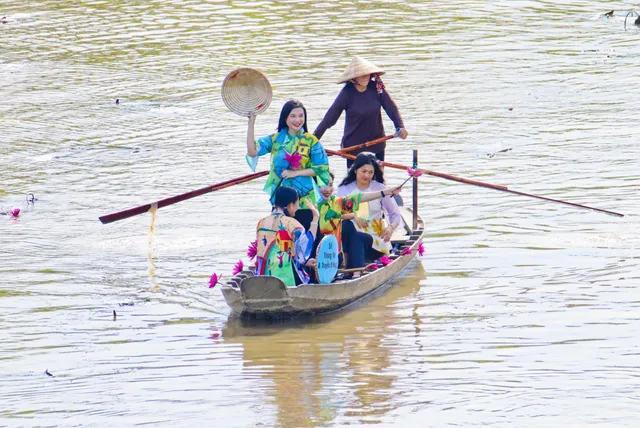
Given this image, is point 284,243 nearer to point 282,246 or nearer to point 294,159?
point 282,246

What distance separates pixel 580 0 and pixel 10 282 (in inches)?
617

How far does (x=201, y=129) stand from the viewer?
16625 millimetres

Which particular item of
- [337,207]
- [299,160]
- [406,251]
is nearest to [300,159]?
[299,160]

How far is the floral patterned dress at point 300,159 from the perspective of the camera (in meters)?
Answer: 9.59

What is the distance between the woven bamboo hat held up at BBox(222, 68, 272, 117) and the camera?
9.78 metres

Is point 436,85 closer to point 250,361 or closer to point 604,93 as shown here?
point 604,93

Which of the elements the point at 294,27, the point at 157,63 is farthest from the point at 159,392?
the point at 294,27

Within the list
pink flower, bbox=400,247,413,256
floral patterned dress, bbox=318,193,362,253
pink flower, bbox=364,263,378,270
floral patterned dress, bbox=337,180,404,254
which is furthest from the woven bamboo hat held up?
pink flower, bbox=400,247,413,256

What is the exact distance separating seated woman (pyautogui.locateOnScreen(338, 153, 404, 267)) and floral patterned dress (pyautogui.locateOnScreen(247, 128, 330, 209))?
1.08 feet

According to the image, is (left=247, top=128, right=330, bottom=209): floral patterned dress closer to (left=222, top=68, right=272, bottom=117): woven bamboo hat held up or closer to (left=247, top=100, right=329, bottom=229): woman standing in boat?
(left=247, top=100, right=329, bottom=229): woman standing in boat

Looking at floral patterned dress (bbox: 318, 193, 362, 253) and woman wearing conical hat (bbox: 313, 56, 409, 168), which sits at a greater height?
woman wearing conical hat (bbox: 313, 56, 409, 168)

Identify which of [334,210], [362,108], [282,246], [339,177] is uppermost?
[362,108]

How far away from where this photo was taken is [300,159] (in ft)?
31.5

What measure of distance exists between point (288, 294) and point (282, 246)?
38 centimetres
